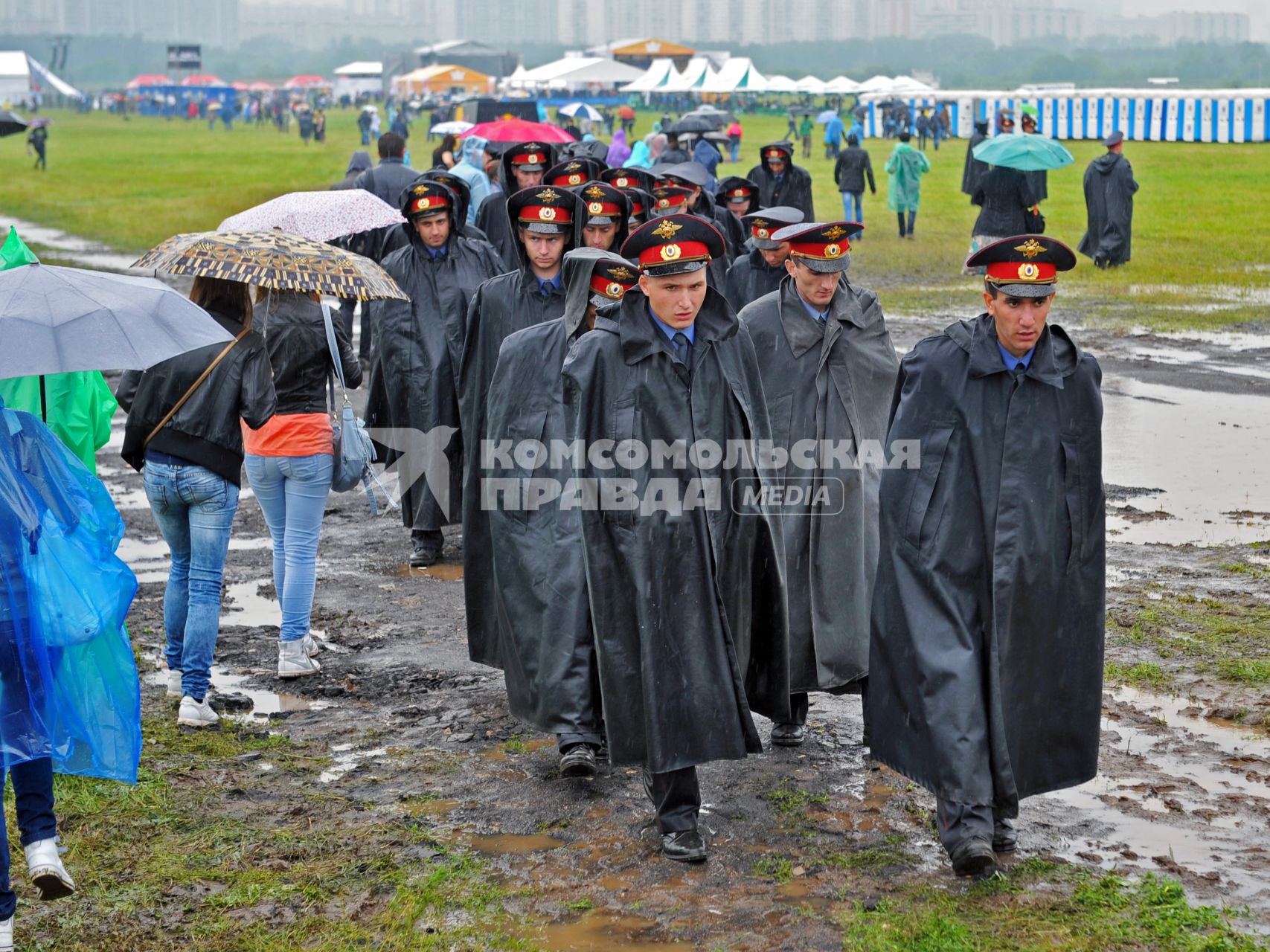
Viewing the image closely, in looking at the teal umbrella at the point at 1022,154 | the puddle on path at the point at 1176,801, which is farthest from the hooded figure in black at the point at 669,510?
the teal umbrella at the point at 1022,154

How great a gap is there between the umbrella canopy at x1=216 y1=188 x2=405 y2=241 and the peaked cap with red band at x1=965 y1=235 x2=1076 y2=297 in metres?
4.37

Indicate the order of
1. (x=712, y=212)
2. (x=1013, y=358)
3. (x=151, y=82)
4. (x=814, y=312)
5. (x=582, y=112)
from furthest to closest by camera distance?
1. (x=151, y=82)
2. (x=582, y=112)
3. (x=712, y=212)
4. (x=814, y=312)
5. (x=1013, y=358)

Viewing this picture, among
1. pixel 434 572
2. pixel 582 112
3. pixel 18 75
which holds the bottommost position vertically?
pixel 434 572

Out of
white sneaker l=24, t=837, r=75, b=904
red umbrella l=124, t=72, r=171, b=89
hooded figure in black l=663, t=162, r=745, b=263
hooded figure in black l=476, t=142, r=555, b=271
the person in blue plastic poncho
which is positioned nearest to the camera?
the person in blue plastic poncho

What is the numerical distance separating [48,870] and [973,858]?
2.66 m

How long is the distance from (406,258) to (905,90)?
185ft

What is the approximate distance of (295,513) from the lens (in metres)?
7.14

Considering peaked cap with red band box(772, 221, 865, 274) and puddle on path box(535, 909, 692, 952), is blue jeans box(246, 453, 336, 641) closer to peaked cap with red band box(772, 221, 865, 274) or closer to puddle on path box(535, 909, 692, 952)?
peaked cap with red band box(772, 221, 865, 274)

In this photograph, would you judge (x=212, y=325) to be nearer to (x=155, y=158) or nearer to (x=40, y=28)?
(x=155, y=158)

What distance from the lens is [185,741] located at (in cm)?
644

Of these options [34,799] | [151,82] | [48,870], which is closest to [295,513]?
[34,799]

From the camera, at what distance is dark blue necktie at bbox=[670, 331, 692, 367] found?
536cm

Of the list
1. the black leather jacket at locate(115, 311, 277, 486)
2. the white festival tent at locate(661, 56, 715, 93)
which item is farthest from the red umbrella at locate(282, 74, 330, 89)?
the black leather jacket at locate(115, 311, 277, 486)

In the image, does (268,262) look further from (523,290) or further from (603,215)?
(603,215)
